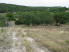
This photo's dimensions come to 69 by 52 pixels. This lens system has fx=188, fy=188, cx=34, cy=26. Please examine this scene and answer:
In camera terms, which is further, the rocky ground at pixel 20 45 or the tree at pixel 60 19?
the tree at pixel 60 19

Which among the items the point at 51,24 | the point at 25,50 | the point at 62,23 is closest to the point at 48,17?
the point at 51,24

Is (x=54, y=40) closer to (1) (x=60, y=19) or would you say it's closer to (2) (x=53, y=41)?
(2) (x=53, y=41)

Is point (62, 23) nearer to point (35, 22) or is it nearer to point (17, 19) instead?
point (35, 22)

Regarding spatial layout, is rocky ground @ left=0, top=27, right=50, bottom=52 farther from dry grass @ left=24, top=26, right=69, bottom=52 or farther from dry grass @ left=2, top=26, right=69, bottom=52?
dry grass @ left=24, top=26, right=69, bottom=52

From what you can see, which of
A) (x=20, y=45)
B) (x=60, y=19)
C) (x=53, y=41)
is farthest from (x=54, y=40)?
(x=60, y=19)

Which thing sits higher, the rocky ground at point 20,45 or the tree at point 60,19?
the rocky ground at point 20,45

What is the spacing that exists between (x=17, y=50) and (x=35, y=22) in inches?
1804

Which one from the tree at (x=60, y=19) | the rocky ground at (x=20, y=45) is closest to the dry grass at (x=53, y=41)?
the rocky ground at (x=20, y=45)

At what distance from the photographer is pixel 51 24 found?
61.4 m

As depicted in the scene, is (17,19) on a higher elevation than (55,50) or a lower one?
lower

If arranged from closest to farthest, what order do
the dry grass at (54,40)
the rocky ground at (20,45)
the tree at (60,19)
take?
the dry grass at (54,40), the rocky ground at (20,45), the tree at (60,19)

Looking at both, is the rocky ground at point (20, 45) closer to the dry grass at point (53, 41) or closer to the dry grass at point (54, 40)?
the dry grass at point (53, 41)

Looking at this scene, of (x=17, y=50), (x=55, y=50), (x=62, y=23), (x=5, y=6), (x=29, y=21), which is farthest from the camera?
(x=5, y=6)

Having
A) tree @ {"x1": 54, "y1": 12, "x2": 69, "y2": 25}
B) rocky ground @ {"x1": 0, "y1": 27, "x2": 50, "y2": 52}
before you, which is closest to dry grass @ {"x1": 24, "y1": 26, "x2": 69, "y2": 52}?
rocky ground @ {"x1": 0, "y1": 27, "x2": 50, "y2": 52}
